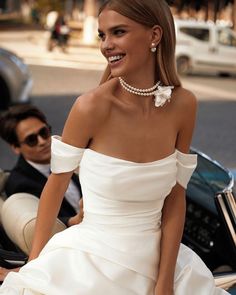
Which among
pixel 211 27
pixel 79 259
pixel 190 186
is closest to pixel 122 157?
pixel 79 259

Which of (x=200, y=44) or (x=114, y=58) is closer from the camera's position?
(x=114, y=58)

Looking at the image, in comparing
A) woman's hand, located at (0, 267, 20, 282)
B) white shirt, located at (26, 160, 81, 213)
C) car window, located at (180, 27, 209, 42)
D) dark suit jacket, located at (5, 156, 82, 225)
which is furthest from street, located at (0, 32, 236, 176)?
woman's hand, located at (0, 267, 20, 282)

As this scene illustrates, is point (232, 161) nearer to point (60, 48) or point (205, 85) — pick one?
point (205, 85)

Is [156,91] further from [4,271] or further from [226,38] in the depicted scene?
[226,38]

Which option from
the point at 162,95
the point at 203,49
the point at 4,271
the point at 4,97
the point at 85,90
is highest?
the point at 162,95

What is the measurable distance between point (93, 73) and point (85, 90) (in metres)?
3.39

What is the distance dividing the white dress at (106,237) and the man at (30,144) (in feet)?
3.39

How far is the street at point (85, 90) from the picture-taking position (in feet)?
27.6

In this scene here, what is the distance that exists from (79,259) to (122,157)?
306mm

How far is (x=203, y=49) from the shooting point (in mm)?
17234

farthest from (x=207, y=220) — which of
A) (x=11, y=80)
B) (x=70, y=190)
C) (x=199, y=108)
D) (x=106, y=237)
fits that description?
(x=199, y=108)

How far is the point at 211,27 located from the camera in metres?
17.4

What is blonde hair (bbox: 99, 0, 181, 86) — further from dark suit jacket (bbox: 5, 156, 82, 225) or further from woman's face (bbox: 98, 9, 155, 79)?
dark suit jacket (bbox: 5, 156, 82, 225)

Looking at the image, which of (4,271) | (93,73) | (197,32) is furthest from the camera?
(197,32)
